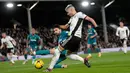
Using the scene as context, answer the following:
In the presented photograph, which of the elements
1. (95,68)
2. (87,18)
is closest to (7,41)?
(95,68)

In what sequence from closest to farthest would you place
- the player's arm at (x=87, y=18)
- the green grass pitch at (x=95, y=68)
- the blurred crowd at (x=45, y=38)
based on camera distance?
the player's arm at (x=87, y=18)
the green grass pitch at (x=95, y=68)
the blurred crowd at (x=45, y=38)

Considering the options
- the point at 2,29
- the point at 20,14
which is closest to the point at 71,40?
the point at 2,29

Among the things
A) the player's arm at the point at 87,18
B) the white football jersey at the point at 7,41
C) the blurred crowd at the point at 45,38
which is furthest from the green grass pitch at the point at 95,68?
the blurred crowd at the point at 45,38

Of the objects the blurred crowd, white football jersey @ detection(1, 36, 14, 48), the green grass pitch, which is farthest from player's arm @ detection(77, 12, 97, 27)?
the blurred crowd

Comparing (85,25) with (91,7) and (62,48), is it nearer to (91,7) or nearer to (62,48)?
(91,7)

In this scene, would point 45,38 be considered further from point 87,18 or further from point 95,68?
point 87,18

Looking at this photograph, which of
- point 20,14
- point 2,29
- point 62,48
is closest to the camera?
point 62,48

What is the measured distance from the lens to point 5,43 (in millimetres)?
26938

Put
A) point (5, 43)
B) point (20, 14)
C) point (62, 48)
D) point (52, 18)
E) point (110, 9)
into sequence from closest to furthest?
point (62, 48) → point (5, 43) → point (20, 14) → point (52, 18) → point (110, 9)

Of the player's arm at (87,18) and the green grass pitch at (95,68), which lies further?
the green grass pitch at (95,68)

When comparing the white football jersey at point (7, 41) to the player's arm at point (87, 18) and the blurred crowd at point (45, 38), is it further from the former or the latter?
the player's arm at point (87, 18)

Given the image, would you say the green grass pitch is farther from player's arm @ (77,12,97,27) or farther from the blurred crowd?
the blurred crowd

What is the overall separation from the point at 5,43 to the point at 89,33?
19.2 feet

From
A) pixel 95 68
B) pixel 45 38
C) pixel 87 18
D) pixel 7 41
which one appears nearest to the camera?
pixel 87 18
